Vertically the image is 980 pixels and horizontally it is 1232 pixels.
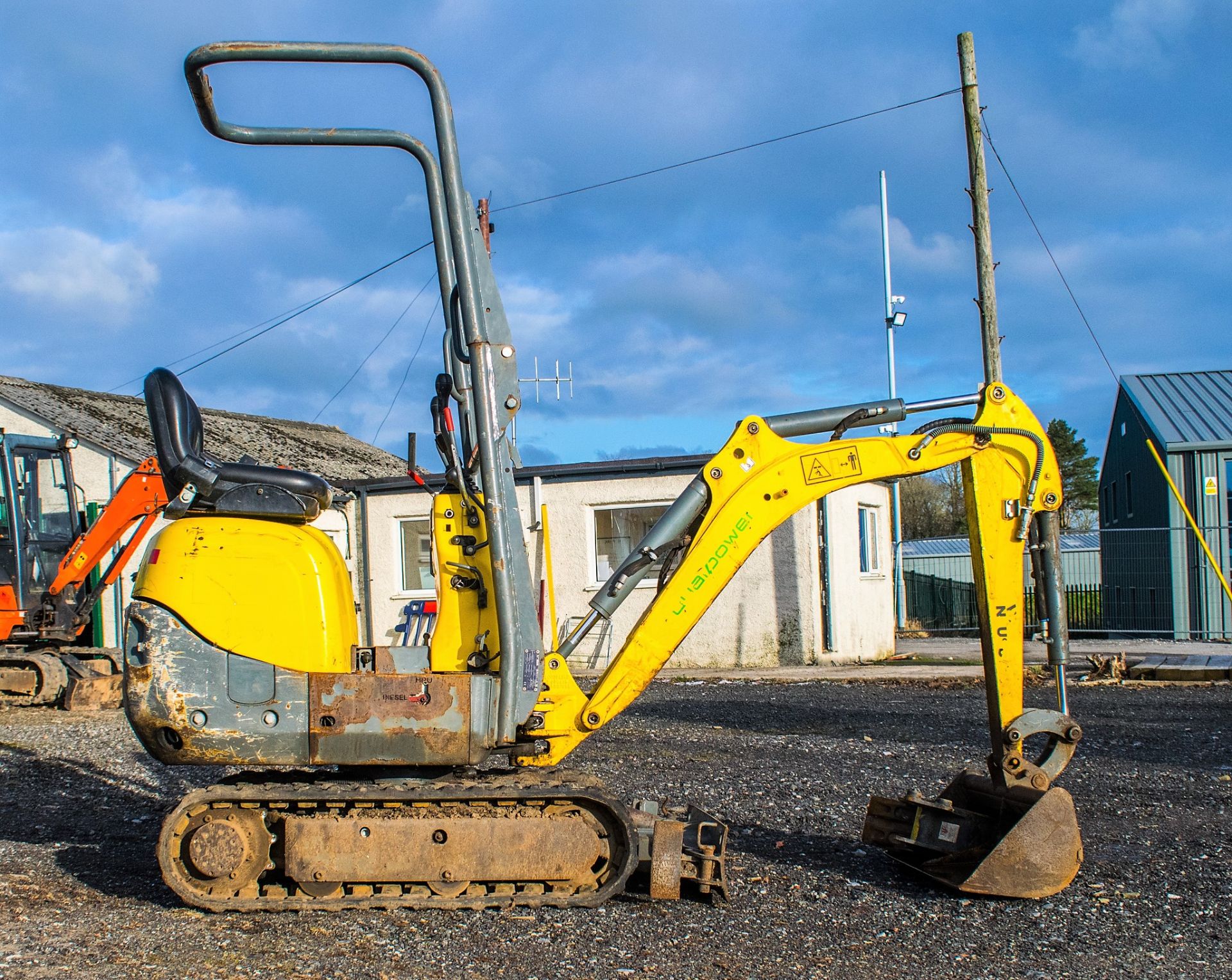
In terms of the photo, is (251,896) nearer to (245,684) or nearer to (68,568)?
(245,684)

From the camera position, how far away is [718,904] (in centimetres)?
526

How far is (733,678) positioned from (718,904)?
1005 centimetres

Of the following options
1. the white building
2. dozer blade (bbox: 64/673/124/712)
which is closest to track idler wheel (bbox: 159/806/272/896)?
dozer blade (bbox: 64/673/124/712)

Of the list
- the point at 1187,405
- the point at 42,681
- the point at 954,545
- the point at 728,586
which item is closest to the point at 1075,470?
the point at 954,545

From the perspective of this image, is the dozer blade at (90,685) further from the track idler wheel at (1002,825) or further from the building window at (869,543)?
the building window at (869,543)

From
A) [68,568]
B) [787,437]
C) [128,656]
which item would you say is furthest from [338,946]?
[68,568]

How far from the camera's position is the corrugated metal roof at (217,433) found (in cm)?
2097

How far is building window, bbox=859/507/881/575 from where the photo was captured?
18.1 metres

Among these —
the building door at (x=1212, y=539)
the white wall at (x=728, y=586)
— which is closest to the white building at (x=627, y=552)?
the white wall at (x=728, y=586)

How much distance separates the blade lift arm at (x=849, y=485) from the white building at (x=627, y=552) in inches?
404

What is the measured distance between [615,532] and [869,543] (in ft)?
14.2

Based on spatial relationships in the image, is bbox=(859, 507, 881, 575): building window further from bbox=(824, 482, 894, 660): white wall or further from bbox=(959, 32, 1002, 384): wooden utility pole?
bbox=(959, 32, 1002, 384): wooden utility pole

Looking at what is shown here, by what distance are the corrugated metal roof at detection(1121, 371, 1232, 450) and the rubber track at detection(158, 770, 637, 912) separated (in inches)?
691

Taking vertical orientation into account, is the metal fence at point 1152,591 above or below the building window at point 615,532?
below
